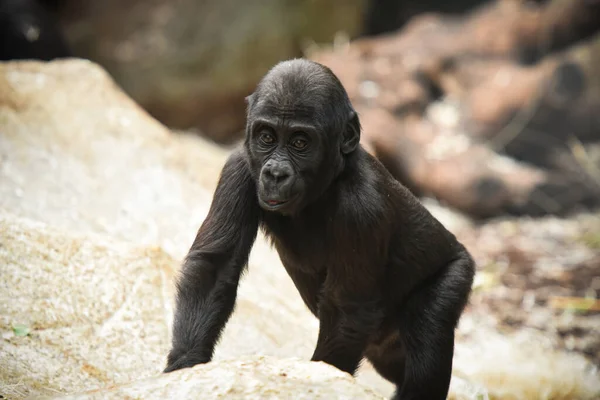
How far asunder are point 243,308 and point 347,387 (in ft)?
7.17

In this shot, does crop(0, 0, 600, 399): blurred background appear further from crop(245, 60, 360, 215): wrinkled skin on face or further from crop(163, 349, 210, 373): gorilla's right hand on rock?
crop(245, 60, 360, 215): wrinkled skin on face

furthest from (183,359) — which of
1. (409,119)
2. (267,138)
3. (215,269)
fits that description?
(409,119)

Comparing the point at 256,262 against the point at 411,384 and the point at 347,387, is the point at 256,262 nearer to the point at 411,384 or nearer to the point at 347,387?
the point at 411,384

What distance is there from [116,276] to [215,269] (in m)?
1.26

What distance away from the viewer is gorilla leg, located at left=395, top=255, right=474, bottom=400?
4250 millimetres

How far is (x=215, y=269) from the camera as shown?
153 inches

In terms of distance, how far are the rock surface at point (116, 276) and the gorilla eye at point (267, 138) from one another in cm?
119

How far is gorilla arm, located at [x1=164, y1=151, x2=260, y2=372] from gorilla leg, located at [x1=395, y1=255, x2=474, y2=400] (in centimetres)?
121

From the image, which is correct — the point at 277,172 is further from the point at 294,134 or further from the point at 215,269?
the point at 215,269

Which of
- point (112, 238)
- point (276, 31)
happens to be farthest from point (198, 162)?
point (276, 31)

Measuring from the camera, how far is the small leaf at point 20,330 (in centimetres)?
409

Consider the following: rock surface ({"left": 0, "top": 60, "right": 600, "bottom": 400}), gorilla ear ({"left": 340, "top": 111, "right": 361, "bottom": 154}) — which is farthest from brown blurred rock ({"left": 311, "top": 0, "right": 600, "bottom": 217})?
gorilla ear ({"left": 340, "top": 111, "right": 361, "bottom": 154})

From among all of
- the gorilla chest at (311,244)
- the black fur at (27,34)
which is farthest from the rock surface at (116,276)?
the black fur at (27,34)

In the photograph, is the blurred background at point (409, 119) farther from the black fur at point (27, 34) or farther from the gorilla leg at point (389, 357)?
the gorilla leg at point (389, 357)
